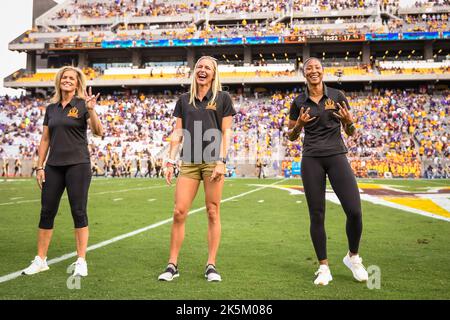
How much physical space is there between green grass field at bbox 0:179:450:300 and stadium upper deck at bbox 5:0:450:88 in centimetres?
3798

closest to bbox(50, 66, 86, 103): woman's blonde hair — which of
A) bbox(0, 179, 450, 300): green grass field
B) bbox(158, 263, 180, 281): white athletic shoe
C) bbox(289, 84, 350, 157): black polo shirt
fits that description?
bbox(0, 179, 450, 300): green grass field

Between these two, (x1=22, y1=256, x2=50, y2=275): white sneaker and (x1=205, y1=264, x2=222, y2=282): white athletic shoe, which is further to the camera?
(x1=22, y1=256, x2=50, y2=275): white sneaker

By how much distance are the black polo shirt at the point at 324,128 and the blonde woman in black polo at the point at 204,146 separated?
0.74 metres

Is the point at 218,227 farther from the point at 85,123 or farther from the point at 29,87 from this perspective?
the point at 29,87

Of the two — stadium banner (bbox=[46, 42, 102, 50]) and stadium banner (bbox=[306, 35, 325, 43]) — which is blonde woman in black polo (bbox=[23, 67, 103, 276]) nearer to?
stadium banner (bbox=[306, 35, 325, 43])

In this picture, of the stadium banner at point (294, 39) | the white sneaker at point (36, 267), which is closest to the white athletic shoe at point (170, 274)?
the white sneaker at point (36, 267)

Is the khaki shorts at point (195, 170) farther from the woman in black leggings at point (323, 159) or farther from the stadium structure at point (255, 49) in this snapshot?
the stadium structure at point (255, 49)

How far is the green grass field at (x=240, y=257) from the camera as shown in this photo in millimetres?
3688

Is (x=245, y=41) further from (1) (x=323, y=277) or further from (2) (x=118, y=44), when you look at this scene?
(1) (x=323, y=277)

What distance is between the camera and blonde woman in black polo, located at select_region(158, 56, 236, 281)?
13.8 ft

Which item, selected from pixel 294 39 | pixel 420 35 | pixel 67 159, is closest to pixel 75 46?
pixel 294 39

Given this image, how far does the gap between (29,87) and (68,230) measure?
47.7 m

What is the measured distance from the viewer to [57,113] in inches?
175
